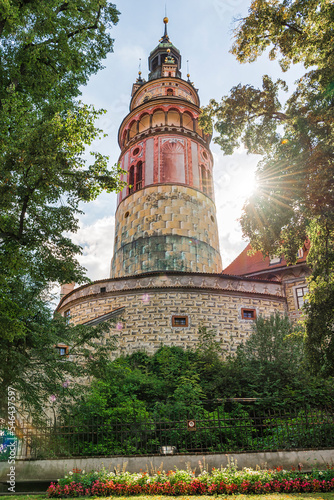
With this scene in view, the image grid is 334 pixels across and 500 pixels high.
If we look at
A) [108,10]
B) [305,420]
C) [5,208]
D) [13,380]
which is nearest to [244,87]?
[108,10]

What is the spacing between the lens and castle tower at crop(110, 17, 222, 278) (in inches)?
850

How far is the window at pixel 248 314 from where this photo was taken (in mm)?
17172

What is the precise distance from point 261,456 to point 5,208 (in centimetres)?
751

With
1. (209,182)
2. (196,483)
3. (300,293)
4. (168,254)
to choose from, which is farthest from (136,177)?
(196,483)

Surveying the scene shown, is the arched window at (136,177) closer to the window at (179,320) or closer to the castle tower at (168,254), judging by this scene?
the castle tower at (168,254)

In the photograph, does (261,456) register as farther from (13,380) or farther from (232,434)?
(13,380)

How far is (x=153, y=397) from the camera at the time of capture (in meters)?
12.5

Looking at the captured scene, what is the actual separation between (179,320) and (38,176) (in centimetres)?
Answer: 1019

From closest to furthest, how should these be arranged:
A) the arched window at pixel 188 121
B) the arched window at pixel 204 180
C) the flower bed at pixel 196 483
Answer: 1. the flower bed at pixel 196 483
2. the arched window at pixel 204 180
3. the arched window at pixel 188 121

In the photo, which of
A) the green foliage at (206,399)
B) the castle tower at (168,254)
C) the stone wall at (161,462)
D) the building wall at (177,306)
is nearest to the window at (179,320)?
the castle tower at (168,254)

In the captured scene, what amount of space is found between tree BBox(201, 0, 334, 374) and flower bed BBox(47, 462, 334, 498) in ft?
8.33

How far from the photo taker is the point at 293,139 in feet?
33.6

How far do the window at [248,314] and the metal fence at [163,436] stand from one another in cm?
699

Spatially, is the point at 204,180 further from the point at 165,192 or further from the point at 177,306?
the point at 177,306
